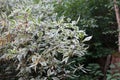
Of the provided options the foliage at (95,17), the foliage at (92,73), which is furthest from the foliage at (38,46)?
the foliage at (95,17)

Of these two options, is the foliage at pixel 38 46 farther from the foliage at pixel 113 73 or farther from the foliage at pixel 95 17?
the foliage at pixel 95 17

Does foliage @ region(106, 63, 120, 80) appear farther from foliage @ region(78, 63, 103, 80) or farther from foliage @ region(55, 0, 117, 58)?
foliage @ region(55, 0, 117, 58)

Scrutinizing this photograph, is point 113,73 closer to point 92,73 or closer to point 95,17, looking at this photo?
point 92,73

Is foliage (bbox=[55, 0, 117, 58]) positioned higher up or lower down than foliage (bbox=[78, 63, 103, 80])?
higher up

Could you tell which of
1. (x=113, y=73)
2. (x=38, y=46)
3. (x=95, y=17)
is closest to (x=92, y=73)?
(x=113, y=73)

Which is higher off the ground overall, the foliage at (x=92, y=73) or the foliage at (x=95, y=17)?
the foliage at (x=95, y=17)

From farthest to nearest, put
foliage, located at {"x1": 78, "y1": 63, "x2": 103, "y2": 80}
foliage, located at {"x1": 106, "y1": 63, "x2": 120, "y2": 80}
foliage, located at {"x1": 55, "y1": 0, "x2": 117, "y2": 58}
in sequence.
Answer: foliage, located at {"x1": 55, "y1": 0, "x2": 117, "y2": 58} < foliage, located at {"x1": 78, "y1": 63, "x2": 103, "y2": 80} < foliage, located at {"x1": 106, "y1": 63, "x2": 120, "y2": 80}

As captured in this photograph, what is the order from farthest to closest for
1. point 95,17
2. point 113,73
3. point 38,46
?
point 95,17
point 113,73
point 38,46

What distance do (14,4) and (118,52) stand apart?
70.4 inches

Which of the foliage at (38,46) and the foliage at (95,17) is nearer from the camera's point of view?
the foliage at (38,46)

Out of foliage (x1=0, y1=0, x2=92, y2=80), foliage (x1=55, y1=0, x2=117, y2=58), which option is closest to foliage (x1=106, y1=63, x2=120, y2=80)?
foliage (x1=55, y1=0, x2=117, y2=58)

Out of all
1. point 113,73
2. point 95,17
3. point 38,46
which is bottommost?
point 113,73

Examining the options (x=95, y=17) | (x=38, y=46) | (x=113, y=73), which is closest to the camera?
(x=38, y=46)

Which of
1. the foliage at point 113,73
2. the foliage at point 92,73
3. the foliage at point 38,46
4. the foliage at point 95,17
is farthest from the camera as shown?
the foliage at point 95,17
